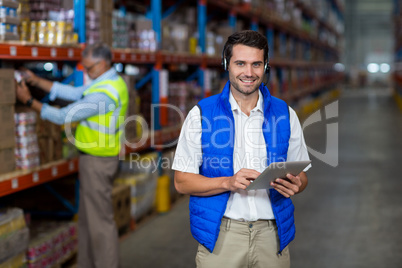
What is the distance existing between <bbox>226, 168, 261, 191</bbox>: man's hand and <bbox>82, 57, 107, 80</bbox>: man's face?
2.34 meters

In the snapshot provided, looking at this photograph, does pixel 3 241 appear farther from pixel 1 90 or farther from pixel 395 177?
pixel 395 177

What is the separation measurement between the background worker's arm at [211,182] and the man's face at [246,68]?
0.40 meters

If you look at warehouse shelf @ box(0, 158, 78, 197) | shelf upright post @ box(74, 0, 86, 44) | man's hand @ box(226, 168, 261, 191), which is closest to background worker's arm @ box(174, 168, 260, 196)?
man's hand @ box(226, 168, 261, 191)

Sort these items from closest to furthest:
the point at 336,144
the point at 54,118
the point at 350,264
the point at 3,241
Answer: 1. the point at 3,241
2. the point at 54,118
3. the point at 350,264
4. the point at 336,144

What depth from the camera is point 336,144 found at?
12352 millimetres

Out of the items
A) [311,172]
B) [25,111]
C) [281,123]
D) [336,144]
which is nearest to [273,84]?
[336,144]

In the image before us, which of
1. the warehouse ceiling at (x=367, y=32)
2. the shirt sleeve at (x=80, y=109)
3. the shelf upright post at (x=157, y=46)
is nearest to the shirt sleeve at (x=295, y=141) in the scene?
the shirt sleeve at (x=80, y=109)

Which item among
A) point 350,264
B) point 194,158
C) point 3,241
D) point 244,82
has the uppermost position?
point 244,82

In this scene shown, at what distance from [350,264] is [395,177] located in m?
4.22

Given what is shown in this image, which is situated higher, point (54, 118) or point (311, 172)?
point (54, 118)

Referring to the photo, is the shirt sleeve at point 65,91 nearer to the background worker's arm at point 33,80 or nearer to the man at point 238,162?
the background worker's arm at point 33,80

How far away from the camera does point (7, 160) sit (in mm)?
3744

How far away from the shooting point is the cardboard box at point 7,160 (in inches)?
145

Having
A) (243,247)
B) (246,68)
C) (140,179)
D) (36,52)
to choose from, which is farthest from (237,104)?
(140,179)
